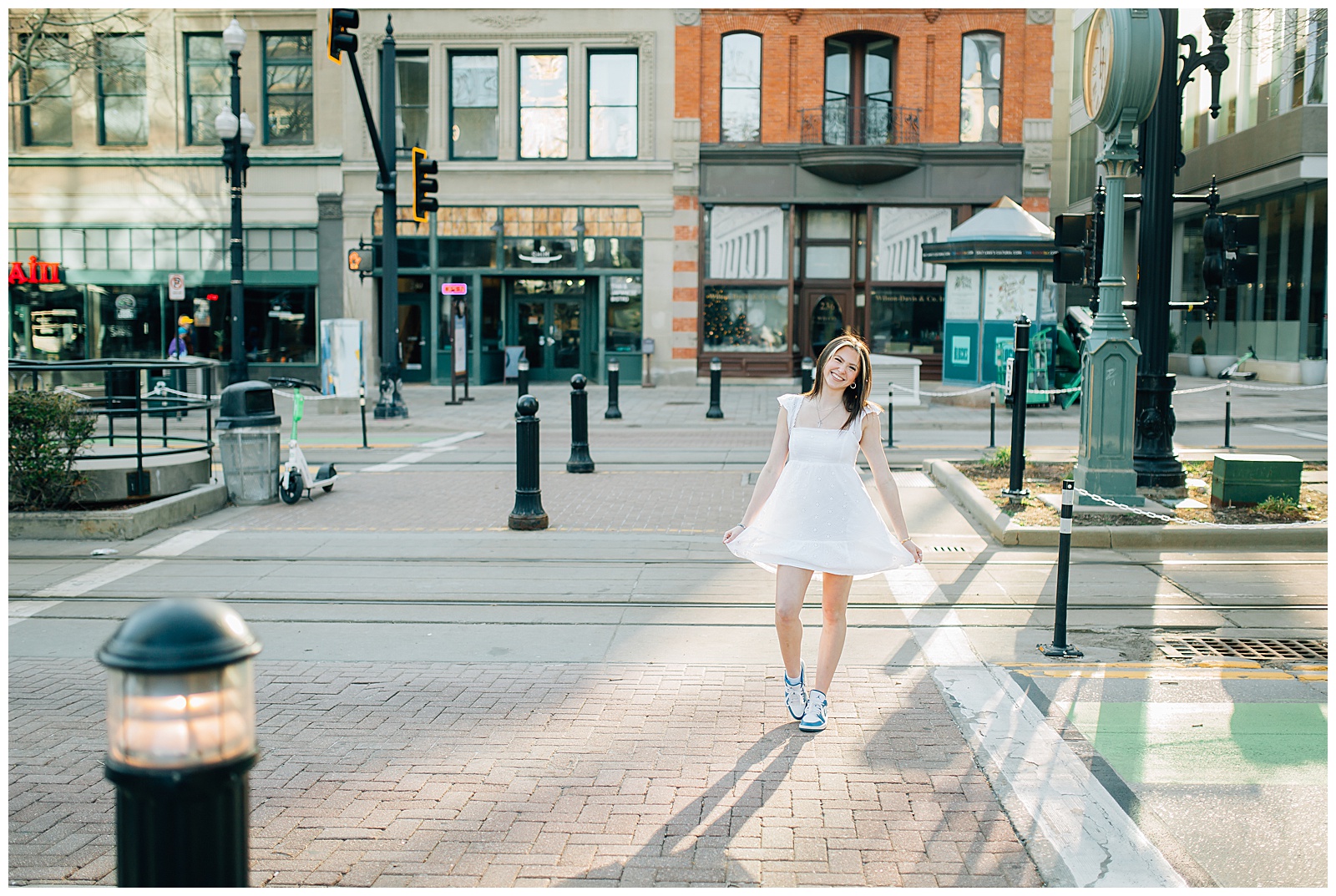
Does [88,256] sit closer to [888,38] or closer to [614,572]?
[888,38]

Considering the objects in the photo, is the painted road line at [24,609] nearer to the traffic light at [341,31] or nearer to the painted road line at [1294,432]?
the traffic light at [341,31]

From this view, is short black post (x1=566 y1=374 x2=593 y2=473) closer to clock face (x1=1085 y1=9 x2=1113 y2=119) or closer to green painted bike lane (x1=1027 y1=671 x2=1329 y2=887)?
clock face (x1=1085 y1=9 x2=1113 y2=119)

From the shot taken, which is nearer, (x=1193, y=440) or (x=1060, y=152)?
(x=1193, y=440)

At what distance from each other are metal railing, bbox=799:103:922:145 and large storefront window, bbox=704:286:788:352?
156 inches

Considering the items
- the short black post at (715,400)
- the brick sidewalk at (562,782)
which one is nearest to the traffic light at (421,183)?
the short black post at (715,400)

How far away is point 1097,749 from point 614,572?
4.31 metres

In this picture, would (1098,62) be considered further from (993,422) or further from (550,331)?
Result: (550,331)

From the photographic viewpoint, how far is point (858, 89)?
2930cm

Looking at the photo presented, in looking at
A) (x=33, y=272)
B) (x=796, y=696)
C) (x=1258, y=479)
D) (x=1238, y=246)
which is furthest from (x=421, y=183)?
(x=796, y=696)

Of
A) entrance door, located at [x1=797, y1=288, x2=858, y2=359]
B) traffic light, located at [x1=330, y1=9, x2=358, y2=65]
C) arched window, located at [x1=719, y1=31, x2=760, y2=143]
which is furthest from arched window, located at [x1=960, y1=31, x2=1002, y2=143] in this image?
traffic light, located at [x1=330, y1=9, x2=358, y2=65]

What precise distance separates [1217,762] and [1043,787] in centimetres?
87

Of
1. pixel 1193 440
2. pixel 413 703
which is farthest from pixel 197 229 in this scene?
pixel 413 703

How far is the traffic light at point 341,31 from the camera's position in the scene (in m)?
16.6

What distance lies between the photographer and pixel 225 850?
Answer: 2355 millimetres
